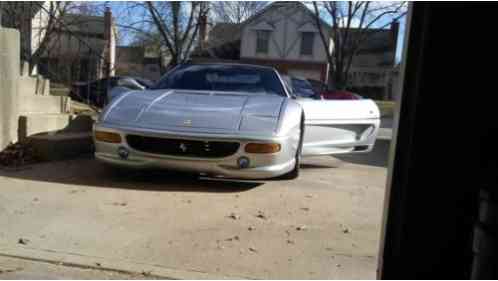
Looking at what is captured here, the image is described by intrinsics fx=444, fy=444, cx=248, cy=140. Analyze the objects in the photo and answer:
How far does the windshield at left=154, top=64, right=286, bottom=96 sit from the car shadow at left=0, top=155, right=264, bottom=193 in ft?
3.74

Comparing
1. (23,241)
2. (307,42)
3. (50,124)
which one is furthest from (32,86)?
(307,42)

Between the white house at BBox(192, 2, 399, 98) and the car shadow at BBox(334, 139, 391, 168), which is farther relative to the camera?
the white house at BBox(192, 2, 399, 98)

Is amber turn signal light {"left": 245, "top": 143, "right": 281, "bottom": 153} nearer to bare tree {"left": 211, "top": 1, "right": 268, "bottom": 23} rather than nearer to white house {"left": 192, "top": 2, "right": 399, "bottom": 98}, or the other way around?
bare tree {"left": 211, "top": 1, "right": 268, "bottom": 23}

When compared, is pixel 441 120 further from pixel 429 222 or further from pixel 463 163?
pixel 429 222

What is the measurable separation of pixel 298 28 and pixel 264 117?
31.4 metres

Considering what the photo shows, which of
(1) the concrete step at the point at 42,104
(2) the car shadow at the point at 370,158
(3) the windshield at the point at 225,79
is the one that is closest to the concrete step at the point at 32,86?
(1) the concrete step at the point at 42,104

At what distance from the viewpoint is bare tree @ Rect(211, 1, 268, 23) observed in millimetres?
17906

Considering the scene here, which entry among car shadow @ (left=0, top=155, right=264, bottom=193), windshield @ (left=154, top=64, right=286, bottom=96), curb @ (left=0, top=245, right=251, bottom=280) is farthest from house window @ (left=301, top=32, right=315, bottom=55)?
curb @ (left=0, top=245, right=251, bottom=280)

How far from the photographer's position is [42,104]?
6.30 metres

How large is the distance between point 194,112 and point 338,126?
1.80 m

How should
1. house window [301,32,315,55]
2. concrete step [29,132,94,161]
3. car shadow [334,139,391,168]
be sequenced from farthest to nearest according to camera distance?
house window [301,32,315,55], car shadow [334,139,391,168], concrete step [29,132,94,161]

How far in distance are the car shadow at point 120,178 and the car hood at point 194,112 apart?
61 centimetres

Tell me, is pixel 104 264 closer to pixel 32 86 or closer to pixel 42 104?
pixel 42 104

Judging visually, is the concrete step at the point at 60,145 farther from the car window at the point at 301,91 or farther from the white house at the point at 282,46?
the white house at the point at 282,46
